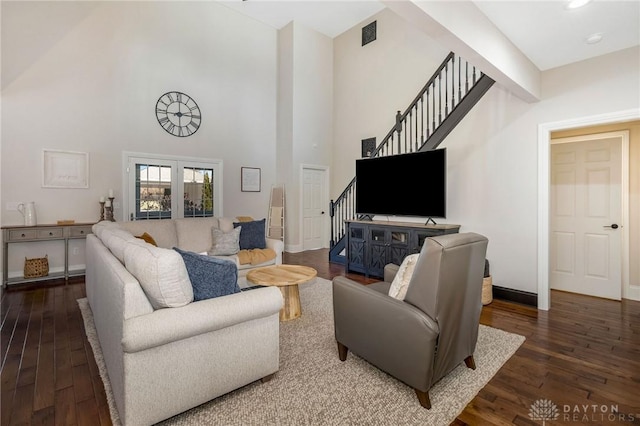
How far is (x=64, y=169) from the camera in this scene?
4652mm

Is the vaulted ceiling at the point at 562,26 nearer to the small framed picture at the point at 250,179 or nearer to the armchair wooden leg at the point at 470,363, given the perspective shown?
the armchair wooden leg at the point at 470,363

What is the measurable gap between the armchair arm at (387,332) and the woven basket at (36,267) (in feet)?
15.3

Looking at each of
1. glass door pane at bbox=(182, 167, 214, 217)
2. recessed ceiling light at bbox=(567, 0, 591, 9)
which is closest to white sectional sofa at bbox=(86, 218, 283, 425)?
recessed ceiling light at bbox=(567, 0, 591, 9)

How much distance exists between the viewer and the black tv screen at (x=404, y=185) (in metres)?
4.07

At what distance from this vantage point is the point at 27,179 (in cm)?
440

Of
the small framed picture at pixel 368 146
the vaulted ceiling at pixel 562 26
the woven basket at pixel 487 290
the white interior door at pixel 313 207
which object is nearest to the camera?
the vaulted ceiling at pixel 562 26

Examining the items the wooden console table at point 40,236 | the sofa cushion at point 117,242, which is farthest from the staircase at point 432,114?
the wooden console table at point 40,236

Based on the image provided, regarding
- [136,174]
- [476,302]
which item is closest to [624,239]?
[476,302]

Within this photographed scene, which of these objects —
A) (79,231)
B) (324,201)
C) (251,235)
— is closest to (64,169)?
(79,231)

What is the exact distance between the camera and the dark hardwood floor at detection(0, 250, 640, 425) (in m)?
1.74

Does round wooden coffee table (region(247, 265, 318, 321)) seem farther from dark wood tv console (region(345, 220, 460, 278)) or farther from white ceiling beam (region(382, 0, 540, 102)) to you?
white ceiling beam (region(382, 0, 540, 102))

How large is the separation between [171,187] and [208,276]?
4.55m

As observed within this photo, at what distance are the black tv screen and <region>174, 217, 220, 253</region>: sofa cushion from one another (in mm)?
2449

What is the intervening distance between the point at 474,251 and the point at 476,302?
16.9 inches
